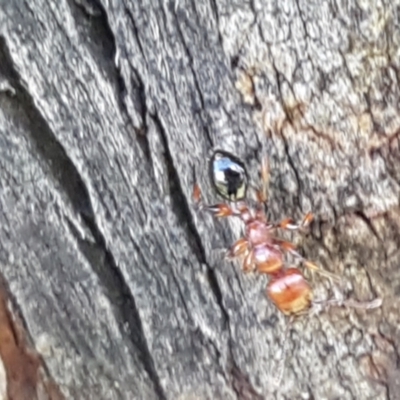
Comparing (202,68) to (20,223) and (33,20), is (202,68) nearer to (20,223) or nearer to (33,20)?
(33,20)

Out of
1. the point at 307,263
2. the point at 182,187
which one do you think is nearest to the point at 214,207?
the point at 182,187

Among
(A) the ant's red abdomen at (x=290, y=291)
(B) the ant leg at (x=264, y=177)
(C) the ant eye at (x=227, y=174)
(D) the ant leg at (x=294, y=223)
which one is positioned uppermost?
(C) the ant eye at (x=227, y=174)

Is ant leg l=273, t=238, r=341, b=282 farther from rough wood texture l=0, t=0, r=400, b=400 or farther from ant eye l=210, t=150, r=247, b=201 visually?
ant eye l=210, t=150, r=247, b=201

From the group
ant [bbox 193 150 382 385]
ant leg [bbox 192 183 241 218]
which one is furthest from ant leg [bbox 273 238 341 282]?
ant leg [bbox 192 183 241 218]

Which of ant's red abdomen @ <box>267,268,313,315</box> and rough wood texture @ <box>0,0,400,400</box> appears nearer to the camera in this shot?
rough wood texture @ <box>0,0,400,400</box>

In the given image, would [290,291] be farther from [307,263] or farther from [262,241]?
[262,241]

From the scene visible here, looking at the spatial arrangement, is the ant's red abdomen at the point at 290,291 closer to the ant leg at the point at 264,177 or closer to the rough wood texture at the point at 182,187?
the rough wood texture at the point at 182,187

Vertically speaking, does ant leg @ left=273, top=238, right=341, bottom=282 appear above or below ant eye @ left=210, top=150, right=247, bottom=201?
below

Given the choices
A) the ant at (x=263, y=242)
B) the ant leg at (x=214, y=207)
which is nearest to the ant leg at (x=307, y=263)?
the ant at (x=263, y=242)

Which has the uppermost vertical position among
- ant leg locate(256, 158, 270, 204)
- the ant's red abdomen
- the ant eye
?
the ant eye
